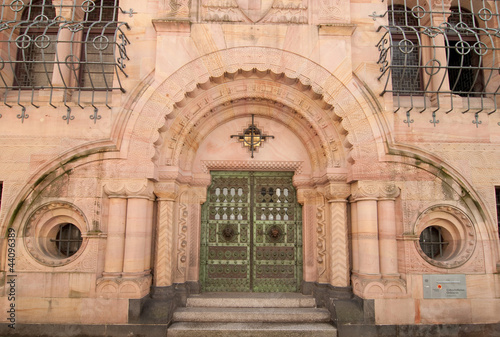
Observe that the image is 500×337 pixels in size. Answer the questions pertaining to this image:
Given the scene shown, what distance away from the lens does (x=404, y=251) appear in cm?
589

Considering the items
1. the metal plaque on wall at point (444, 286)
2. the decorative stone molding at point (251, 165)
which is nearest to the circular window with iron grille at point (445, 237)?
the metal plaque on wall at point (444, 286)

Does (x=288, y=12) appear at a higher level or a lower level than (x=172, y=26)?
higher

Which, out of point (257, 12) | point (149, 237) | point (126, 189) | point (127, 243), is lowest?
point (127, 243)

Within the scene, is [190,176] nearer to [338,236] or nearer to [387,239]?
[338,236]

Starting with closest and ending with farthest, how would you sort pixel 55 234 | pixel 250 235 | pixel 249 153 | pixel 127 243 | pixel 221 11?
1. pixel 127 243
2. pixel 55 234
3. pixel 221 11
4. pixel 250 235
5. pixel 249 153

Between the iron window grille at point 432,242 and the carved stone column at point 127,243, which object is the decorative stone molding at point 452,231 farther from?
the carved stone column at point 127,243

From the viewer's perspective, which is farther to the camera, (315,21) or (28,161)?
(315,21)

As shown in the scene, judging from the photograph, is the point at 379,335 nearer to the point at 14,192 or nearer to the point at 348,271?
the point at 348,271

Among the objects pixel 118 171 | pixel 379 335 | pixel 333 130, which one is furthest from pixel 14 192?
pixel 379 335

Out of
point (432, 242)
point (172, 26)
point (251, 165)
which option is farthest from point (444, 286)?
point (172, 26)

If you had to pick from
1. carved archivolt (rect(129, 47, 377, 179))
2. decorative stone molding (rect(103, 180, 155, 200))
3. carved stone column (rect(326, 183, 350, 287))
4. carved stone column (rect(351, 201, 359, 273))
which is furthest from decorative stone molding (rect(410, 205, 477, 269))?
decorative stone molding (rect(103, 180, 155, 200))

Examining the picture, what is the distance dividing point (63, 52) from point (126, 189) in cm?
316

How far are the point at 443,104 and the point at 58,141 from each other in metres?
7.07

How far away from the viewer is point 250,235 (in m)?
6.96
